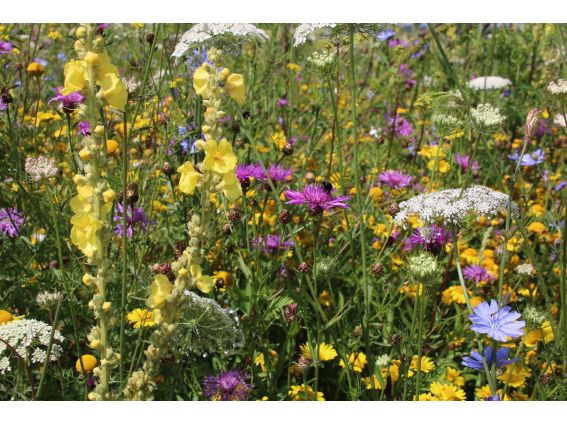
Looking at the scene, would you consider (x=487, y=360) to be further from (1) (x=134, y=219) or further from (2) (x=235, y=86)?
(1) (x=134, y=219)

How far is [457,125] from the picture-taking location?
165cm

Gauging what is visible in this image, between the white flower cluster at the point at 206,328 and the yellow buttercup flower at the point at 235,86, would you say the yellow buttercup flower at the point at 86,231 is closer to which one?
the yellow buttercup flower at the point at 235,86

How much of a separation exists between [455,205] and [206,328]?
65 centimetres

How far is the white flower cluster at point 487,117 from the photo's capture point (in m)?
1.48

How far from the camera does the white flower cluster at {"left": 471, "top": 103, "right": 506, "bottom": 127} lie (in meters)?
1.48

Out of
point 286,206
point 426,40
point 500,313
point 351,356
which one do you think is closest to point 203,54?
point 286,206

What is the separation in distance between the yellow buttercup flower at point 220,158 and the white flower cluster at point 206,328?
51 centimetres

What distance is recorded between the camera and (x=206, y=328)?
143 centimetres

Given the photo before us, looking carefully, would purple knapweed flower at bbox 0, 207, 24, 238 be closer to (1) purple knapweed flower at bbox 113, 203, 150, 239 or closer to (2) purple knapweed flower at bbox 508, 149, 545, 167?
(1) purple knapweed flower at bbox 113, 203, 150, 239

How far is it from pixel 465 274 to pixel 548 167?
50.5 inches

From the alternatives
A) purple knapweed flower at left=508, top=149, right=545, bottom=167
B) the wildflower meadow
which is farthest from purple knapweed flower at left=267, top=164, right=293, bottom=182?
purple knapweed flower at left=508, top=149, right=545, bottom=167

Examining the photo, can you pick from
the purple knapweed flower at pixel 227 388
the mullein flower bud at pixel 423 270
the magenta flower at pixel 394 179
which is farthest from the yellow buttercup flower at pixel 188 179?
the magenta flower at pixel 394 179

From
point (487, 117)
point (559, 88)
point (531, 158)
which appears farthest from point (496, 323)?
point (531, 158)

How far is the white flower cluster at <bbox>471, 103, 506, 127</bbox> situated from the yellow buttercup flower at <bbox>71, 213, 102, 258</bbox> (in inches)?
39.2
